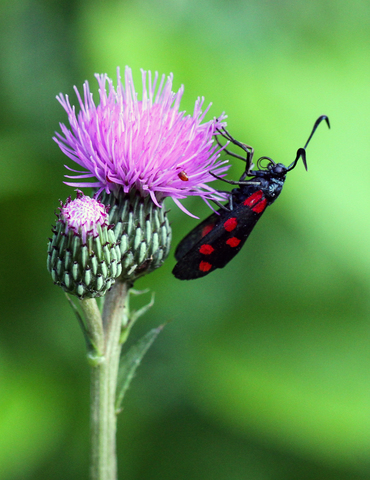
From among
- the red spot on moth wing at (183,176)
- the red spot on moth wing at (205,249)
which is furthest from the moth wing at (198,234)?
the red spot on moth wing at (183,176)

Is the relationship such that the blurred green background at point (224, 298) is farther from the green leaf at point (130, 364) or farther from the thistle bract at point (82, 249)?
the thistle bract at point (82, 249)

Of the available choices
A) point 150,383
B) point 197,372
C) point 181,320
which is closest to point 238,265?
point 181,320

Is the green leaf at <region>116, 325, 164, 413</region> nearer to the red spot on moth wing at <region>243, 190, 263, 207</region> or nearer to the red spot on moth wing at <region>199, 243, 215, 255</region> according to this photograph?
the red spot on moth wing at <region>199, 243, 215, 255</region>

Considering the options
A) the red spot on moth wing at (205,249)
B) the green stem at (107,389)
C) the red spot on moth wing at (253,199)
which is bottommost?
the green stem at (107,389)

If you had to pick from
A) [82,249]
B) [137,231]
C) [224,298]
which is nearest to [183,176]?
[137,231]

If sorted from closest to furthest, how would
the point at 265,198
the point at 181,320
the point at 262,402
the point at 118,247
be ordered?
the point at 118,247 → the point at 265,198 → the point at 262,402 → the point at 181,320

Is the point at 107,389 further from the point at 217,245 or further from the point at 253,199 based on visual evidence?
the point at 253,199

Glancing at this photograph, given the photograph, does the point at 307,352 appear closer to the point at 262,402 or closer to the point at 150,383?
the point at 262,402
